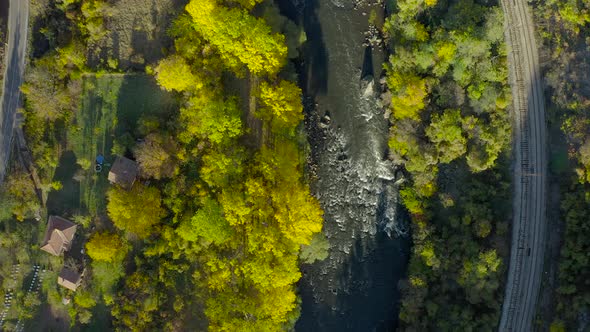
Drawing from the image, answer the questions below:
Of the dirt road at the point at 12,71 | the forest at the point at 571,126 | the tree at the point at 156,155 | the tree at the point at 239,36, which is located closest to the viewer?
the forest at the point at 571,126

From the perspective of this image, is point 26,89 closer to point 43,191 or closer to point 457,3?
point 43,191

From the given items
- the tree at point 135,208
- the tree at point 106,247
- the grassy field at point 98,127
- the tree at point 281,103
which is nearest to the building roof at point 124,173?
the tree at point 135,208

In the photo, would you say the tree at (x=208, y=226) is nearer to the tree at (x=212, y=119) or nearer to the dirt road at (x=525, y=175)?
the tree at (x=212, y=119)

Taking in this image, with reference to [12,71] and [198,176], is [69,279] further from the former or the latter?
[12,71]

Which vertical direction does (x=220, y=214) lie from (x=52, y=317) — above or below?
above

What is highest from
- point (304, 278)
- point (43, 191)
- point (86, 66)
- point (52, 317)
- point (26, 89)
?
point (86, 66)

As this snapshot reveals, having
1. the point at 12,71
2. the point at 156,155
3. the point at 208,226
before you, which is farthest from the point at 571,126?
the point at 12,71

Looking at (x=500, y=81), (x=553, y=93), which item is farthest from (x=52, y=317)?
(x=553, y=93)
